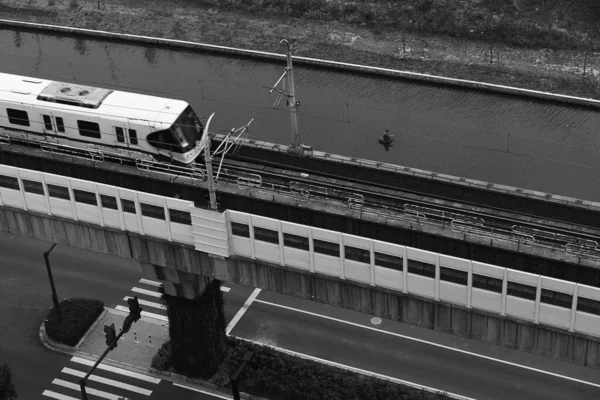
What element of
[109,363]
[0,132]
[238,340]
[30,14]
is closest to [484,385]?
[238,340]

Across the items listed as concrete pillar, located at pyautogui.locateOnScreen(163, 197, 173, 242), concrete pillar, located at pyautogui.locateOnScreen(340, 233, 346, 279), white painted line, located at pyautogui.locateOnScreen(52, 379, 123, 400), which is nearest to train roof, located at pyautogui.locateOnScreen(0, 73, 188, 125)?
concrete pillar, located at pyautogui.locateOnScreen(163, 197, 173, 242)

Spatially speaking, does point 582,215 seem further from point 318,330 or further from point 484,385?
point 318,330

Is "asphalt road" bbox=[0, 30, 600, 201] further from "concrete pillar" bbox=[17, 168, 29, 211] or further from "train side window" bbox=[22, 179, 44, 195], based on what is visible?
"train side window" bbox=[22, 179, 44, 195]

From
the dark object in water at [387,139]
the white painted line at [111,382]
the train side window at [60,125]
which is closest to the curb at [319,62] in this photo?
the dark object in water at [387,139]

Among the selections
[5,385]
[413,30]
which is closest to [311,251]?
[5,385]

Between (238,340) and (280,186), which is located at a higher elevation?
(280,186)
